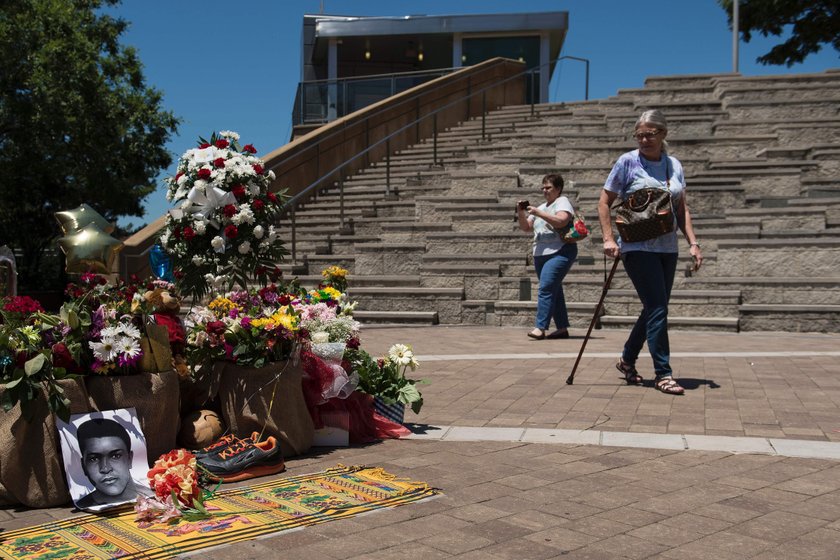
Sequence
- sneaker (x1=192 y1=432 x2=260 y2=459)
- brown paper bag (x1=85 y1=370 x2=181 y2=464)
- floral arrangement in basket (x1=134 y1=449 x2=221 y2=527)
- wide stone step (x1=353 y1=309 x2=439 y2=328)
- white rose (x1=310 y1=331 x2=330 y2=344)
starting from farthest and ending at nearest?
1. wide stone step (x1=353 y1=309 x2=439 y2=328)
2. white rose (x1=310 y1=331 x2=330 y2=344)
3. sneaker (x1=192 y1=432 x2=260 y2=459)
4. brown paper bag (x1=85 y1=370 x2=181 y2=464)
5. floral arrangement in basket (x1=134 y1=449 x2=221 y2=527)

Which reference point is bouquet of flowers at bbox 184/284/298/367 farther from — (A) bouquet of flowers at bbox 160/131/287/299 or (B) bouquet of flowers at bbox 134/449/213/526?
(B) bouquet of flowers at bbox 134/449/213/526

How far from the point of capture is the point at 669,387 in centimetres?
667

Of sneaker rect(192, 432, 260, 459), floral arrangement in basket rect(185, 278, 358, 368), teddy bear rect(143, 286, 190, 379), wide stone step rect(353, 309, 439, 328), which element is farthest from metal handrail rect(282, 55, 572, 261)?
sneaker rect(192, 432, 260, 459)

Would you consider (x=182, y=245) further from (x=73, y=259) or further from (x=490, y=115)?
(x=490, y=115)

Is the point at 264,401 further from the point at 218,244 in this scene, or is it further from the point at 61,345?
the point at 218,244

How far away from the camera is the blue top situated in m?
6.77

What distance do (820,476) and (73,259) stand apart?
5.63 meters

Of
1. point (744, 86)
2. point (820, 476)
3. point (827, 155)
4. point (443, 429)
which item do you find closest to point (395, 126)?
→ point (744, 86)

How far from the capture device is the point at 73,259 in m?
7.05

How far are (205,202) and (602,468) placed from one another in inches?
117

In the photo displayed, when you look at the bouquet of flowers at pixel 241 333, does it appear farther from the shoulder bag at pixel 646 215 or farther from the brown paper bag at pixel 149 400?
the shoulder bag at pixel 646 215

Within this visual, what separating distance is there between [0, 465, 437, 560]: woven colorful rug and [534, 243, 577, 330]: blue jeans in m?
5.95

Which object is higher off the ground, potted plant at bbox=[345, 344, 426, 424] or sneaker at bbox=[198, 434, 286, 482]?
potted plant at bbox=[345, 344, 426, 424]

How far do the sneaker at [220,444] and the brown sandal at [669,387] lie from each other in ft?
11.1
